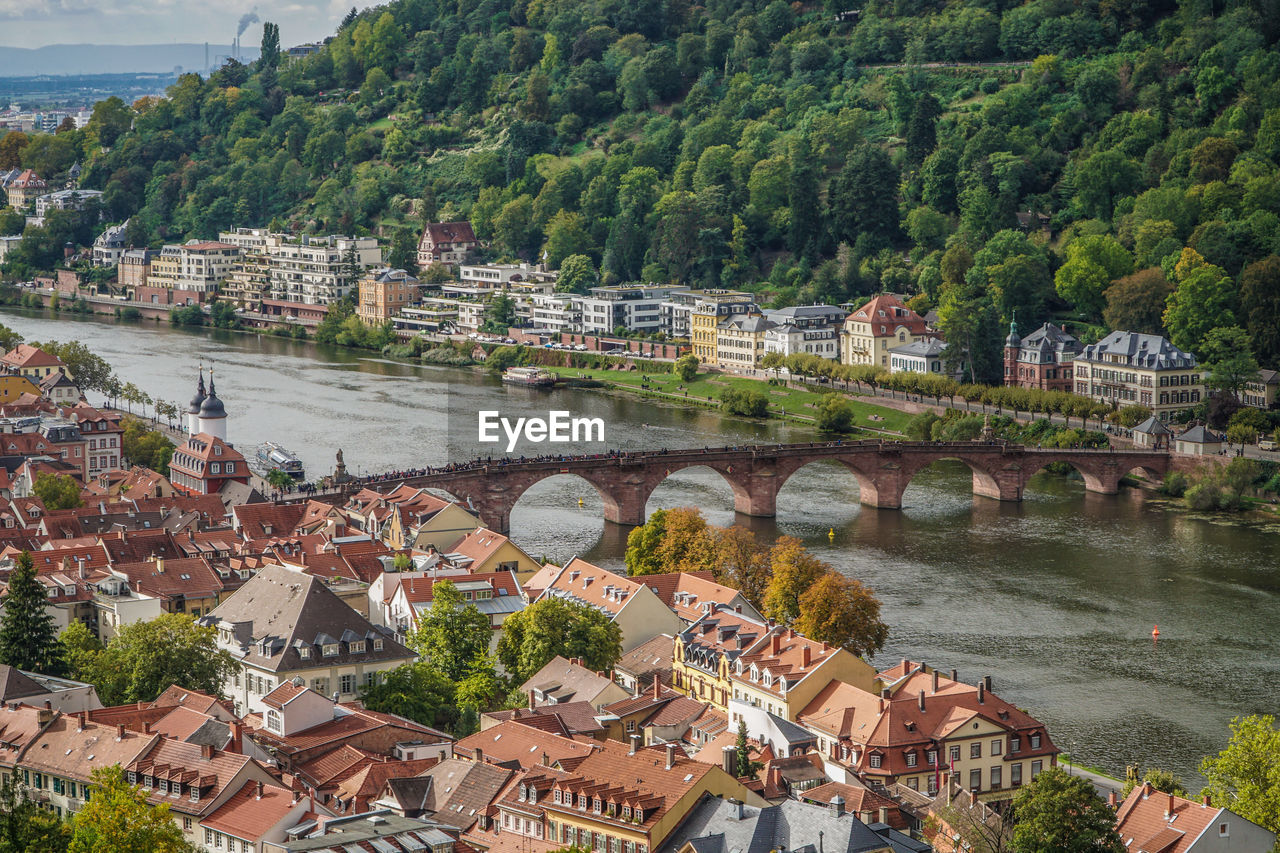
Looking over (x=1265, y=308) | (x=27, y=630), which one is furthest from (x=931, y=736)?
(x=1265, y=308)

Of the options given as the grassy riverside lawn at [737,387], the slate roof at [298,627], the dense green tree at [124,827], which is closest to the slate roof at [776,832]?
the dense green tree at [124,827]

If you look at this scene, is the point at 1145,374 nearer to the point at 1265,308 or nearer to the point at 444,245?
the point at 1265,308

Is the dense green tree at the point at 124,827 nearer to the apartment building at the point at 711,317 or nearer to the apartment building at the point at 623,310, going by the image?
the apartment building at the point at 711,317

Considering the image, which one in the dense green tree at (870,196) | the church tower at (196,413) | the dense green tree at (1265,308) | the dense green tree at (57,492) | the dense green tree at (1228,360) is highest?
the dense green tree at (870,196)

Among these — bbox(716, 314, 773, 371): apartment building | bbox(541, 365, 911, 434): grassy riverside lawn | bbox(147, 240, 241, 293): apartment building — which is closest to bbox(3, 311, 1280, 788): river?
bbox(541, 365, 911, 434): grassy riverside lawn

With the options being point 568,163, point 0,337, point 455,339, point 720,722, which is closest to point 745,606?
point 720,722

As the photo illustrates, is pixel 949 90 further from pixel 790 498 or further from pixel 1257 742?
Result: pixel 1257 742

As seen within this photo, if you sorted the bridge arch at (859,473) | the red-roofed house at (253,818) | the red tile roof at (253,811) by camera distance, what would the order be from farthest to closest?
the bridge arch at (859,473), the red tile roof at (253,811), the red-roofed house at (253,818)
